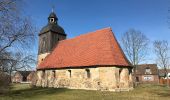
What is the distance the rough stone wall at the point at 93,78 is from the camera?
21.1m

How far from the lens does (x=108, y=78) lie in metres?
21.1

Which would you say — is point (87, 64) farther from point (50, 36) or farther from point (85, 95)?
point (50, 36)

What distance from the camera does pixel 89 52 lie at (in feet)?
→ 78.6

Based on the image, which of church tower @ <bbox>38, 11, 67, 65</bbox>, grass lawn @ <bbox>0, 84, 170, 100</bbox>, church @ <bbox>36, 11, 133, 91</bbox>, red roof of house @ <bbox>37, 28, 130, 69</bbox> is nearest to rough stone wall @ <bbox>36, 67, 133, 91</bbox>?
church @ <bbox>36, 11, 133, 91</bbox>

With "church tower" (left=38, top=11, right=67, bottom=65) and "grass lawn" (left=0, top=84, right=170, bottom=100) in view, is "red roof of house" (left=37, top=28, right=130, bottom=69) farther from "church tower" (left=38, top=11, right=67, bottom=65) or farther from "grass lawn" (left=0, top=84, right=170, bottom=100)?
"grass lawn" (left=0, top=84, right=170, bottom=100)

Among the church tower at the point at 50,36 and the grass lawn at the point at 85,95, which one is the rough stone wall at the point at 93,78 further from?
the church tower at the point at 50,36

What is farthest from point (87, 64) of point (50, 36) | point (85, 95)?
point (50, 36)

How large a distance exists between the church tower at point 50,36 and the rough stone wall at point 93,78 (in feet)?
21.4

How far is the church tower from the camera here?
31.7 meters

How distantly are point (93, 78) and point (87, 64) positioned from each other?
1.85 metres

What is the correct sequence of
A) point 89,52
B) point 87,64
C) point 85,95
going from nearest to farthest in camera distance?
1. point 85,95
2. point 87,64
3. point 89,52

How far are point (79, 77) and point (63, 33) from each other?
1229 cm

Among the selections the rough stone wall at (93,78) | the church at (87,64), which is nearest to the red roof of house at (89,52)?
the church at (87,64)

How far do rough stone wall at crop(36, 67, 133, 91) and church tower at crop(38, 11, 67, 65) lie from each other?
21.4 feet
